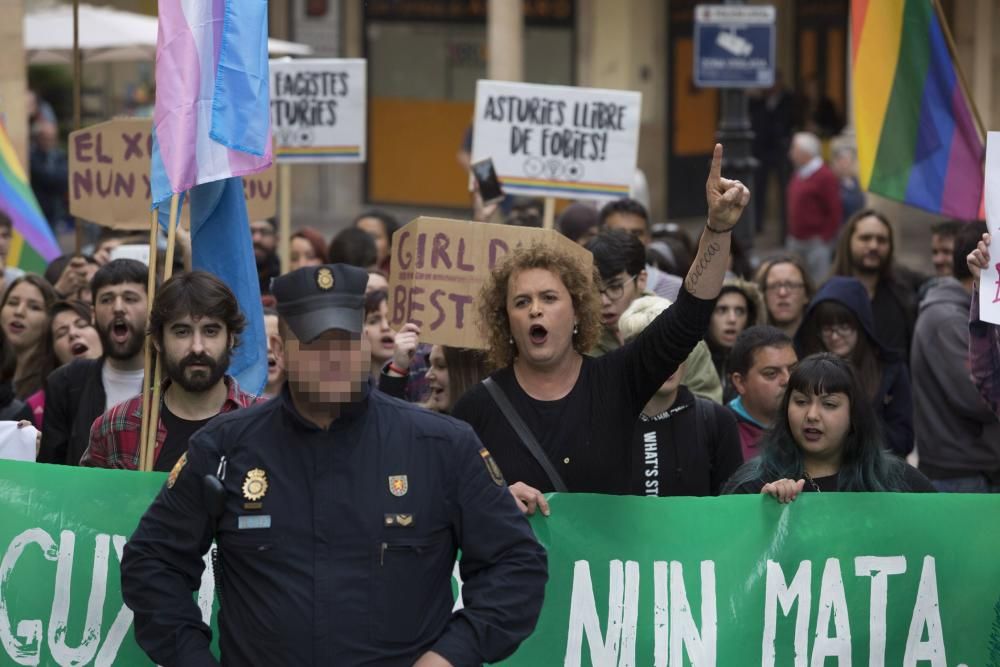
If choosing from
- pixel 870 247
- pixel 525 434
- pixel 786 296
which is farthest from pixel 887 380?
pixel 525 434

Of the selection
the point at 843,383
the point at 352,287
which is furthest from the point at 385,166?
the point at 352,287

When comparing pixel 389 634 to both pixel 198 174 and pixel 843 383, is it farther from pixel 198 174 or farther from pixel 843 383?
pixel 198 174

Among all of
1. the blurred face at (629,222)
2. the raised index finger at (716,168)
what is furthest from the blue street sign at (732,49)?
the raised index finger at (716,168)

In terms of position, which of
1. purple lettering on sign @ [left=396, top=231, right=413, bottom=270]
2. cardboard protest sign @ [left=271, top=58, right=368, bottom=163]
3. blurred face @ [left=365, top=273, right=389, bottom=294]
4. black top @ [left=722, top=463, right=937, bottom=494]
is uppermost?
cardboard protest sign @ [left=271, top=58, right=368, bottom=163]

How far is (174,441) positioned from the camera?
5.43 m

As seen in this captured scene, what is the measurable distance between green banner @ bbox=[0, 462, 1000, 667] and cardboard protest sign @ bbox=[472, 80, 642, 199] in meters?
4.66

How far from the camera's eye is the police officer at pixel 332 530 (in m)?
3.75

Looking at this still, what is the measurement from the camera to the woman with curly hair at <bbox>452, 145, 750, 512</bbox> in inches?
197

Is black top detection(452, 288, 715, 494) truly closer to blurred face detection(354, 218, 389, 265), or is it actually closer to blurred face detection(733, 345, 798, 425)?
blurred face detection(733, 345, 798, 425)

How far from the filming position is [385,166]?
24.7 metres

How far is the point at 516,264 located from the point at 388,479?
1.57m

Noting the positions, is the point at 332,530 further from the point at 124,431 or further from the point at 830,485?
the point at 830,485

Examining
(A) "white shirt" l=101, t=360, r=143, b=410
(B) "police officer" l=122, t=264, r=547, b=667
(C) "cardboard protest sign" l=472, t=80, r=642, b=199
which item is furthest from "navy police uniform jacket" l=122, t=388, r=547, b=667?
(C) "cardboard protest sign" l=472, t=80, r=642, b=199

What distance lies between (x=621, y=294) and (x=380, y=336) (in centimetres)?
119
